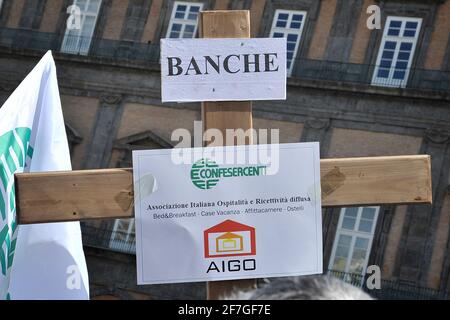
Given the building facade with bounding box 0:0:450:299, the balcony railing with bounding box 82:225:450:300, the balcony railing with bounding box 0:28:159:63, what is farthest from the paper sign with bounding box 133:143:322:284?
the balcony railing with bounding box 0:28:159:63

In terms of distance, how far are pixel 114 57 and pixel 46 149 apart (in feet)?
61.4

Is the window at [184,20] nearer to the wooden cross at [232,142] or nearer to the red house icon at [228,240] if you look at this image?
the wooden cross at [232,142]

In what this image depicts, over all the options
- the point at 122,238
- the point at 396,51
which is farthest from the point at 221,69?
the point at 122,238

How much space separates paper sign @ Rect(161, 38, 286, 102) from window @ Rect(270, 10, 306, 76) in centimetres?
1842

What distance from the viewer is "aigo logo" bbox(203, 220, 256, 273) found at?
5.07m

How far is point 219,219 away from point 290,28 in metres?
19.1

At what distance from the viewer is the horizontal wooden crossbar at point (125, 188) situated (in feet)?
16.8

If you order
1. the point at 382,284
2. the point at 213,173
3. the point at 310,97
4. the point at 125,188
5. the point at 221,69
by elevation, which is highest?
the point at 310,97

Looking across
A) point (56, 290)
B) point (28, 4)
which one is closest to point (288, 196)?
point (56, 290)

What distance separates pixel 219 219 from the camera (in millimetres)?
5082

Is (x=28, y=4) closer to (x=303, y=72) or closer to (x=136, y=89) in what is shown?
(x=136, y=89)

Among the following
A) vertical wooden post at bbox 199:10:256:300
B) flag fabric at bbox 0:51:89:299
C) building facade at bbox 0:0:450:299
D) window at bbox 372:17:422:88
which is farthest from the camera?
window at bbox 372:17:422:88

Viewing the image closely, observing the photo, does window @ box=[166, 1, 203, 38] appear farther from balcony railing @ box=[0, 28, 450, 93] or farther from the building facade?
balcony railing @ box=[0, 28, 450, 93]

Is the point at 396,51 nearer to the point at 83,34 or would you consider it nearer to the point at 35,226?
the point at 83,34
